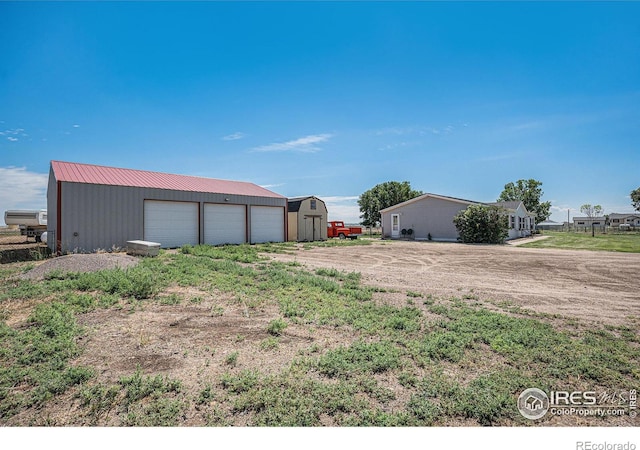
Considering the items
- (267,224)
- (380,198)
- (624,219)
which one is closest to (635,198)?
(624,219)

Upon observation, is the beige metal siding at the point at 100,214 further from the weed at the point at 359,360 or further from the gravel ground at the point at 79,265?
the weed at the point at 359,360

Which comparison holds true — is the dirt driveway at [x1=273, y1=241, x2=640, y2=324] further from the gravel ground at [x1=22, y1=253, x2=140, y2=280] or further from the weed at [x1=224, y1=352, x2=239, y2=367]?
the gravel ground at [x1=22, y1=253, x2=140, y2=280]

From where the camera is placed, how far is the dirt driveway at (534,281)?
6.73 meters

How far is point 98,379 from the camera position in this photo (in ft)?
11.8

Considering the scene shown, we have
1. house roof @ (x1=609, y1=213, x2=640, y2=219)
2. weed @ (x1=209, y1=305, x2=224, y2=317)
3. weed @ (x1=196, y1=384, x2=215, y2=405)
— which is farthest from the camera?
house roof @ (x1=609, y1=213, x2=640, y2=219)

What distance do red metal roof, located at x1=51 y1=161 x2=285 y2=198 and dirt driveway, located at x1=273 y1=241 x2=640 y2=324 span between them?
1180 cm

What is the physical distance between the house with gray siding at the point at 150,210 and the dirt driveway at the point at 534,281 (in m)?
10.6

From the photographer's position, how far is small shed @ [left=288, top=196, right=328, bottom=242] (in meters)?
25.7

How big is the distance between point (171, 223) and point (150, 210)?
1.29 metres

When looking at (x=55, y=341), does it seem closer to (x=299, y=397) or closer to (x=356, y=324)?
(x=299, y=397)

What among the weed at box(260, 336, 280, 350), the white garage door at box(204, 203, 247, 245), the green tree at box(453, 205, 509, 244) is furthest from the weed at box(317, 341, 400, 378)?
the green tree at box(453, 205, 509, 244)

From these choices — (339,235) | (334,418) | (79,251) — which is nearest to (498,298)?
(334,418)

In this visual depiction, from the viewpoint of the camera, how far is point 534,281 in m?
9.38

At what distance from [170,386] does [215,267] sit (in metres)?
7.16
